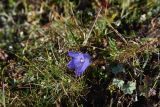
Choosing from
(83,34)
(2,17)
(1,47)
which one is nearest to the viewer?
(83,34)

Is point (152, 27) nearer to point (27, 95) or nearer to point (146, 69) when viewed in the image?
point (146, 69)

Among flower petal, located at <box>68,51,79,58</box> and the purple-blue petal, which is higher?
flower petal, located at <box>68,51,79,58</box>

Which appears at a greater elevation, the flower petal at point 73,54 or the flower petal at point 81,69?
the flower petal at point 73,54

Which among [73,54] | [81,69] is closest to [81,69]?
[81,69]

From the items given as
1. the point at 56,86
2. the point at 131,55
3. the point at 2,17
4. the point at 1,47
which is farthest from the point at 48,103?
the point at 2,17

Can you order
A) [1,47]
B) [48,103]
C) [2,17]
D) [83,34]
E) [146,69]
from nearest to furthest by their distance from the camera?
[48,103] → [146,69] → [83,34] → [1,47] → [2,17]

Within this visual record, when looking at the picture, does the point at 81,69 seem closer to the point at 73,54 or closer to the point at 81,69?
the point at 81,69
